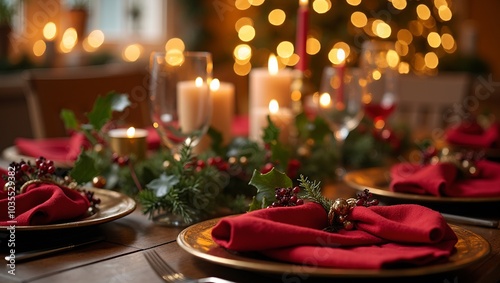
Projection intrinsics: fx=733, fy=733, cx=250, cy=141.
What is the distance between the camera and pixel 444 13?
14.3 ft

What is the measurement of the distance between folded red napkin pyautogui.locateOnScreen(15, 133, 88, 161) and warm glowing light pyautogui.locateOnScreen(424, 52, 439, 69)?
326 centimetres

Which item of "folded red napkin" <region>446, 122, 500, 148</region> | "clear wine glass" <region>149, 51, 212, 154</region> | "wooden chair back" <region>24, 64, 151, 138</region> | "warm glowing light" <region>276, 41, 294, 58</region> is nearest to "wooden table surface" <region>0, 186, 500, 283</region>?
"clear wine glass" <region>149, 51, 212, 154</region>

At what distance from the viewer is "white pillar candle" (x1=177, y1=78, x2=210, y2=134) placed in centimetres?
122

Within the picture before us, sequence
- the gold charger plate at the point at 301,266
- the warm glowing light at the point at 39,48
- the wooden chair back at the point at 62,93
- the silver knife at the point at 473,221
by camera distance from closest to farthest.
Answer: the gold charger plate at the point at 301,266 < the silver knife at the point at 473,221 < the wooden chair back at the point at 62,93 < the warm glowing light at the point at 39,48

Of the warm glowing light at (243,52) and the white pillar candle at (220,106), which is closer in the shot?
the white pillar candle at (220,106)

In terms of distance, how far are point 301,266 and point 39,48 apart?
11.2 feet

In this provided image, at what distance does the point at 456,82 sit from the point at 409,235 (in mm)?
2113

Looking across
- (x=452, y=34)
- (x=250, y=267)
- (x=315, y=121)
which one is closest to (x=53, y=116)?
(x=315, y=121)

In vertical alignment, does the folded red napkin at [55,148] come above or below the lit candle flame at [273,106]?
below

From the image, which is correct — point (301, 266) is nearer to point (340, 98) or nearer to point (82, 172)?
point (82, 172)

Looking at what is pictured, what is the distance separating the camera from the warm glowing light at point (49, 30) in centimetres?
387

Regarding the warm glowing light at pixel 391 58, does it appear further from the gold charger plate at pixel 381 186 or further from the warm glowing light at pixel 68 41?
the warm glowing light at pixel 68 41

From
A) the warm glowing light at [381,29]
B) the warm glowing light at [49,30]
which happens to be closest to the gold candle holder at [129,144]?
A: the warm glowing light at [49,30]

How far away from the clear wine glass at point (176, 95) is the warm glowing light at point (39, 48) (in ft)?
9.31
